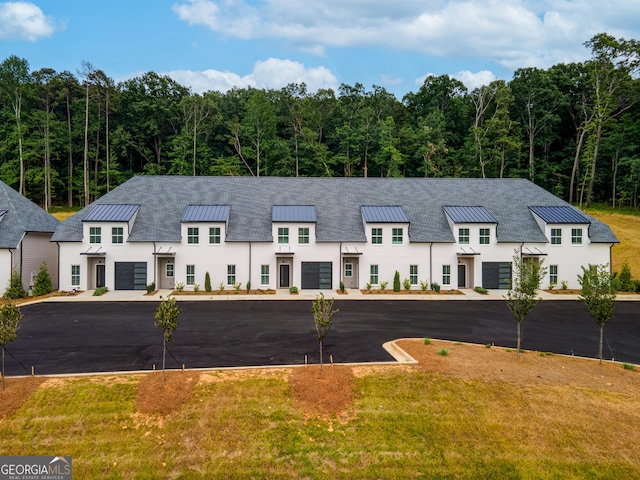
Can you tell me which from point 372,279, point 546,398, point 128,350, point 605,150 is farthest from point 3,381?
point 605,150

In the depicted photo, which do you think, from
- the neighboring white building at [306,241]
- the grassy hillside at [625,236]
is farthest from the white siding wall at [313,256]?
the grassy hillside at [625,236]

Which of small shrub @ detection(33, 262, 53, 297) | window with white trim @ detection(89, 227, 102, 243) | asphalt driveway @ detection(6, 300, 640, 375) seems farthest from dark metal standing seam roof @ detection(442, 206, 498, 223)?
small shrub @ detection(33, 262, 53, 297)

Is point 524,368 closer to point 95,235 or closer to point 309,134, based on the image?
point 95,235

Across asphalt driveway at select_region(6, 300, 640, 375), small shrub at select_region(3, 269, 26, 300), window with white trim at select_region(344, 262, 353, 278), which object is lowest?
asphalt driveway at select_region(6, 300, 640, 375)

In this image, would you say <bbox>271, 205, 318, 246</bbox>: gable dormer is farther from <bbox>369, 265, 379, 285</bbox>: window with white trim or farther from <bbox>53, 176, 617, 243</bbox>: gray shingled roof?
<bbox>369, 265, 379, 285</bbox>: window with white trim

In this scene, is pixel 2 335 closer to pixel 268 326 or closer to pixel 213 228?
pixel 268 326
